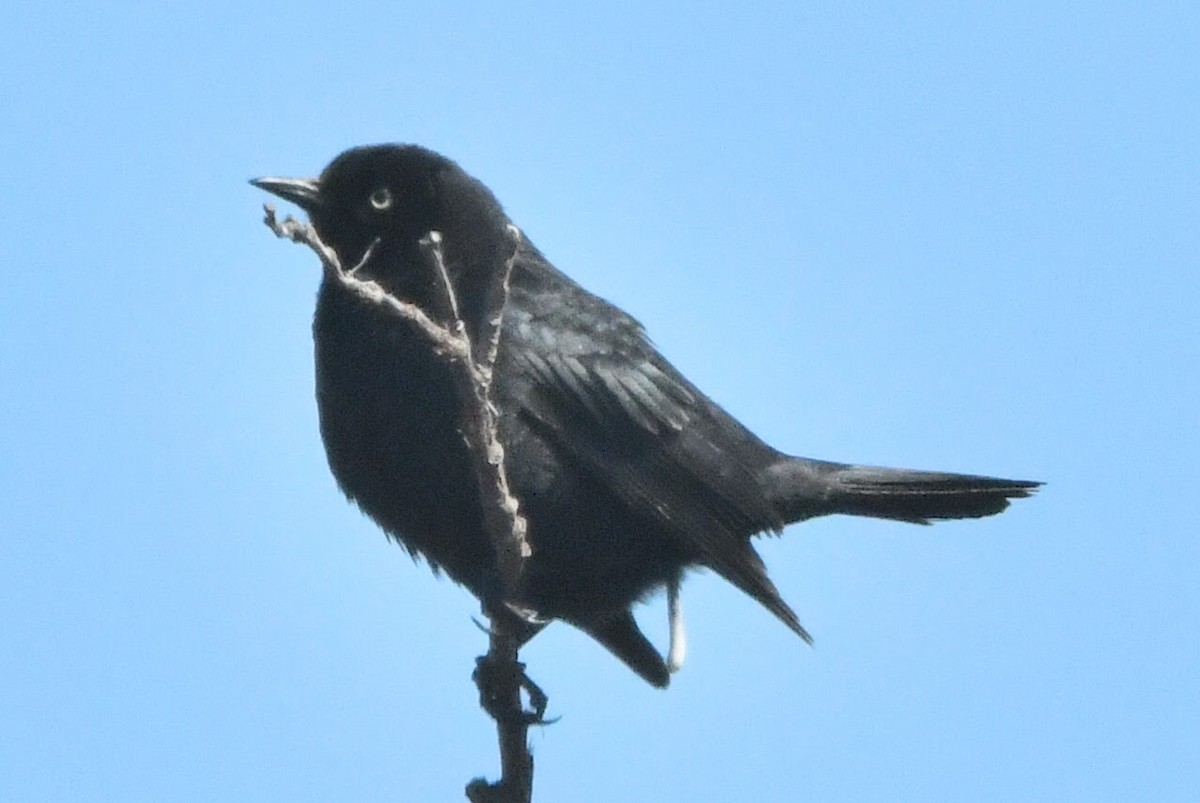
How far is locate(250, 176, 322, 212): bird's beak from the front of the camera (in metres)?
7.06

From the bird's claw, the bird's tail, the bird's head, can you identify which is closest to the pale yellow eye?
the bird's head

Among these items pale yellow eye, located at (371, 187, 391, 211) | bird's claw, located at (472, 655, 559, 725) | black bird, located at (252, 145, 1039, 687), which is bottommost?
bird's claw, located at (472, 655, 559, 725)

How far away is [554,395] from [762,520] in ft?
3.45

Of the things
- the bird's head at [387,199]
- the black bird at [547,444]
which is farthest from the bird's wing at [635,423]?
the bird's head at [387,199]

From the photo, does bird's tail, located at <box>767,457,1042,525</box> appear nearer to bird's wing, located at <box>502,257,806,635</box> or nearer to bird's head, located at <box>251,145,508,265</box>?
bird's wing, located at <box>502,257,806,635</box>

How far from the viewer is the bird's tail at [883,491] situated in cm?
720

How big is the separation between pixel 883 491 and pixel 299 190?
2.65m

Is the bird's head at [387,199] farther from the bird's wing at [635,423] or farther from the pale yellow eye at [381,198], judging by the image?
the bird's wing at [635,423]

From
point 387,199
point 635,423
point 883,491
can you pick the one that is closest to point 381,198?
point 387,199

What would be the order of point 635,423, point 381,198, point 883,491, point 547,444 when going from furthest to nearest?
point 883,491
point 381,198
point 635,423
point 547,444

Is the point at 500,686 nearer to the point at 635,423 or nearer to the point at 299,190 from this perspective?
the point at 635,423

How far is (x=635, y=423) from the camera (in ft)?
21.6

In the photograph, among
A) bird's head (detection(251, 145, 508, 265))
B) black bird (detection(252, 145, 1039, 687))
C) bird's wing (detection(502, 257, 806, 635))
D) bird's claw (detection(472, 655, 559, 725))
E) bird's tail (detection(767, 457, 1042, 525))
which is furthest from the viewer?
bird's tail (detection(767, 457, 1042, 525))

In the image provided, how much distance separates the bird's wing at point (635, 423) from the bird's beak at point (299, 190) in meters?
0.90
